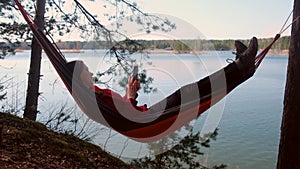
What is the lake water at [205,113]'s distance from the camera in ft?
11.6

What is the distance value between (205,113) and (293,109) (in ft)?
10.6

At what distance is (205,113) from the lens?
205 inches

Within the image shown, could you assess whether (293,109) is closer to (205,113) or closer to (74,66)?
(74,66)

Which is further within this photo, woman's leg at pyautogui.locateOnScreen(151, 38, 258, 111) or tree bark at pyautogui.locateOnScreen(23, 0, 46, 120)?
tree bark at pyautogui.locateOnScreen(23, 0, 46, 120)

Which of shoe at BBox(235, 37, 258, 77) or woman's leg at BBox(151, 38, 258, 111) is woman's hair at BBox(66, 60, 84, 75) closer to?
woman's leg at BBox(151, 38, 258, 111)

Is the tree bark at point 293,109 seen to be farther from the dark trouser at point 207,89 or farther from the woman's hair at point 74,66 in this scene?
the woman's hair at point 74,66

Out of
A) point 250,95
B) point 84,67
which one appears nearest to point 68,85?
point 84,67

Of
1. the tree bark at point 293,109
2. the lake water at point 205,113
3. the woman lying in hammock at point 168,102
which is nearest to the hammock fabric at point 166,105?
the woman lying in hammock at point 168,102

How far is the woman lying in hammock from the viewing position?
1.84 metres

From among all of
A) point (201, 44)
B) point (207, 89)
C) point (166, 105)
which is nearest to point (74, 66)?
point (166, 105)

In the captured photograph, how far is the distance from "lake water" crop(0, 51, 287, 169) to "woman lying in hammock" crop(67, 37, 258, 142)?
1.78ft

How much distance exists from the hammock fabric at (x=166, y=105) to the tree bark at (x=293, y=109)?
5.3 inches

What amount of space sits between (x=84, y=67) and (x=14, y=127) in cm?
107

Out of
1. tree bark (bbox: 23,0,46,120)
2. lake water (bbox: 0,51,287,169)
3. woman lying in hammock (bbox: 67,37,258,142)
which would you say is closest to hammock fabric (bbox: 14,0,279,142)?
woman lying in hammock (bbox: 67,37,258,142)
